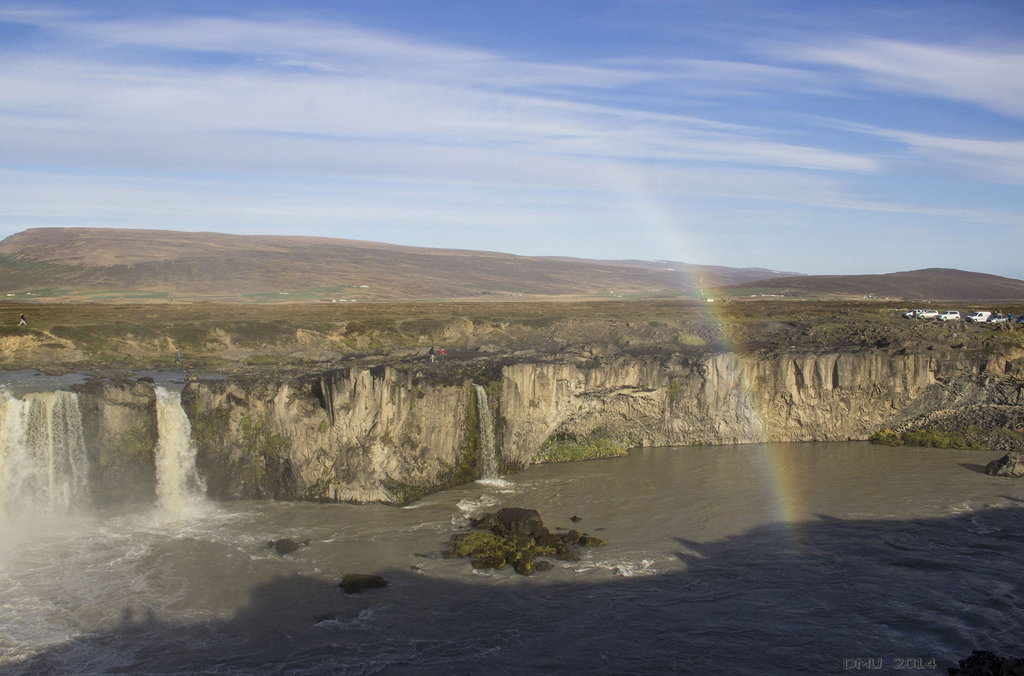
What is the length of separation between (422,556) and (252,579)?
17.3ft

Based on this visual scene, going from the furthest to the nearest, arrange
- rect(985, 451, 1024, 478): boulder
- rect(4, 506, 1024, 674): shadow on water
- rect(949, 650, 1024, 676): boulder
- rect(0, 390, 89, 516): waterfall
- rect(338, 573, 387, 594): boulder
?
rect(985, 451, 1024, 478): boulder, rect(0, 390, 89, 516): waterfall, rect(338, 573, 387, 594): boulder, rect(4, 506, 1024, 674): shadow on water, rect(949, 650, 1024, 676): boulder

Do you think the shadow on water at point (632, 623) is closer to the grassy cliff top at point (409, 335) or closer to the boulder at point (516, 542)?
the boulder at point (516, 542)

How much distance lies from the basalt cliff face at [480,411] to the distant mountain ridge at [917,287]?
89.7m

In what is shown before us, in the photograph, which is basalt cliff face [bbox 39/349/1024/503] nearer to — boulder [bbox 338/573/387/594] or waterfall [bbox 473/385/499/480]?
waterfall [bbox 473/385/499/480]

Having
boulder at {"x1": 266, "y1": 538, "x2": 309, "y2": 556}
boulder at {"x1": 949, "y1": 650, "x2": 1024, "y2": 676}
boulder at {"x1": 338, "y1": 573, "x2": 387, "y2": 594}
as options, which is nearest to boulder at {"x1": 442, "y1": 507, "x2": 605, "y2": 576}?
boulder at {"x1": 338, "y1": 573, "x2": 387, "y2": 594}

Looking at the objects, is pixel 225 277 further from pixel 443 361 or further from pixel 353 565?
pixel 353 565

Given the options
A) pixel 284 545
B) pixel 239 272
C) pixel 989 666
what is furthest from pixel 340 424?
pixel 239 272

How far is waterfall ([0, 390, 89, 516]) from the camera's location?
2708 centimetres

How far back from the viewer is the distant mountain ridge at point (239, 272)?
118 m

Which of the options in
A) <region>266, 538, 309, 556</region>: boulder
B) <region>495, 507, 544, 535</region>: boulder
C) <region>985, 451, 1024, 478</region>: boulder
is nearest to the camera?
<region>266, 538, 309, 556</region>: boulder

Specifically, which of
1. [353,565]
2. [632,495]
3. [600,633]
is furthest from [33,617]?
[632,495]

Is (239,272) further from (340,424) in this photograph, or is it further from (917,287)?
(917,287)

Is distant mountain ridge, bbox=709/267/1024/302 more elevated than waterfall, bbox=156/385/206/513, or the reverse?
distant mountain ridge, bbox=709/267/1024/302

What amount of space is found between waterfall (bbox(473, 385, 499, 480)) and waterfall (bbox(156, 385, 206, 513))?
11592mm
